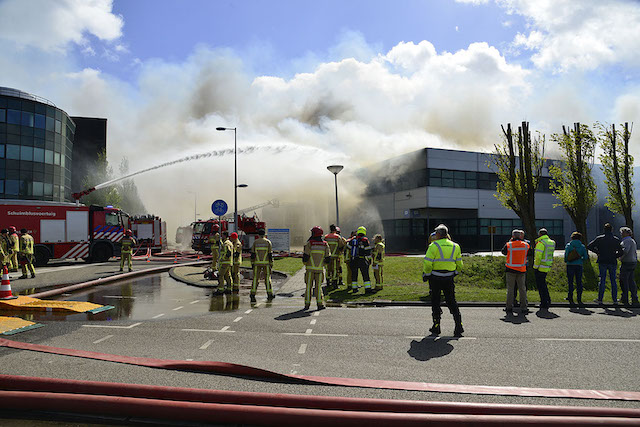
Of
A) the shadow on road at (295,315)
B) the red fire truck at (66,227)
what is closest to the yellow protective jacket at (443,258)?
the shadow on road at (295,315)

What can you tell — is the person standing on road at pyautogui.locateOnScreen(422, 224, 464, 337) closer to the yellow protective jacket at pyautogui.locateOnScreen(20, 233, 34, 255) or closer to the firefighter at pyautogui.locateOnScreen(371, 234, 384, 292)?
the firefighter at pyautogui.locateOnScreen(371, 234, 384, 292)

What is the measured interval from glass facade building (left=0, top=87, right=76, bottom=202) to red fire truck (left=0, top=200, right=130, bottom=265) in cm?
2428

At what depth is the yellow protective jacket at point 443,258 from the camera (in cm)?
677

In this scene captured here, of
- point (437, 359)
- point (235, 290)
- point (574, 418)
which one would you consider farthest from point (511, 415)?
point (235, 290)

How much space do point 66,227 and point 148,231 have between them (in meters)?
8.82

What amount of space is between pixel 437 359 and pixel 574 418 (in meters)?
2.10

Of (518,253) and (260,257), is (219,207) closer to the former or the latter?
(260,257)

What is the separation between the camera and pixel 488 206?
35.7 m

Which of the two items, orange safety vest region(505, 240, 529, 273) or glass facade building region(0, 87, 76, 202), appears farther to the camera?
glass facade building region(0, 87, 76, 202)

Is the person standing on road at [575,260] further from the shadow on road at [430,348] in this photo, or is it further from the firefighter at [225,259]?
the firefighter at [225,259]

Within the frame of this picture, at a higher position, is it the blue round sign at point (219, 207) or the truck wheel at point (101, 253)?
the blue round sign at point (219, 207)

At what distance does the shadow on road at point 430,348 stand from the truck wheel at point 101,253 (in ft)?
63.6

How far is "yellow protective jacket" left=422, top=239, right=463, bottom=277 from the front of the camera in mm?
6773

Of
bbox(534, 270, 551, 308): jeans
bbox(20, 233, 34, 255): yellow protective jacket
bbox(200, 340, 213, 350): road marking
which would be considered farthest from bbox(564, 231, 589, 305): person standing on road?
bbox(20, 233, 34, 255): yellow protective jacket
